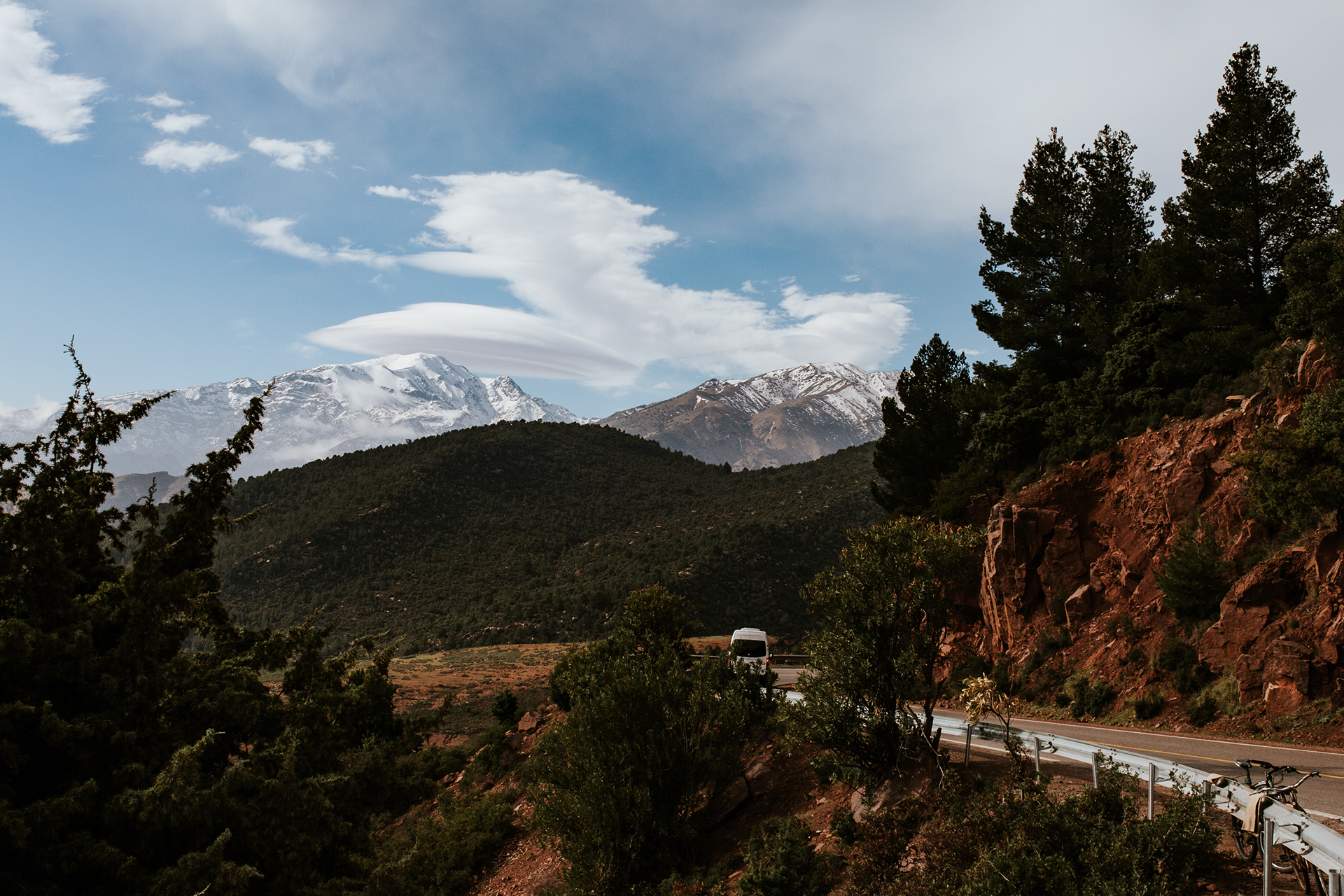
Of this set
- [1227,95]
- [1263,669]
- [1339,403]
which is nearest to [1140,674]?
[1263,669]

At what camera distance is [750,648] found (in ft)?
89.2

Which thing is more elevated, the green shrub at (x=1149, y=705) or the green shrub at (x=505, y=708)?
the green shrub at (x=1149, y=705)

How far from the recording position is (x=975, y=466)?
3038 centimetres

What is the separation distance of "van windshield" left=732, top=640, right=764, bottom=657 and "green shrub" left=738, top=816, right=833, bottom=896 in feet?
43.3

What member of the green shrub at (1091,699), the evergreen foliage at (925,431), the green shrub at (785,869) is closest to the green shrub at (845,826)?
the green shrub at (785,869)

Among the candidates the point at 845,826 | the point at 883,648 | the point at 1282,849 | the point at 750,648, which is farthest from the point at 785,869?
the point at 750,648

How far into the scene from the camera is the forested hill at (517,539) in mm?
65562

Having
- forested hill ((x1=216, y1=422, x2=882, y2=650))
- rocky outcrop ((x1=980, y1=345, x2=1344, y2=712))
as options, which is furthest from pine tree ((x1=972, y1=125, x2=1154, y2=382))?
forested hill ((x1=216, y1=422, x2=882, y2=650))

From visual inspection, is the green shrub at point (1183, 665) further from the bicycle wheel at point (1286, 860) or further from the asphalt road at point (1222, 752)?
the bicycle wheel at point (1286, 860)

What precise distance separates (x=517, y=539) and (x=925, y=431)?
194 ft

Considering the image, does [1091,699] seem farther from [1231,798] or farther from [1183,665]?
[1231,798]

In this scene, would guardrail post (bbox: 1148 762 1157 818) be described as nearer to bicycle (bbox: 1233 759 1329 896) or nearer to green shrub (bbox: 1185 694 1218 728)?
bicycle (bbox: 1233 759 1329 896)

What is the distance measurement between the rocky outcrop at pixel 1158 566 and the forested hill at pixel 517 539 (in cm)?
3668

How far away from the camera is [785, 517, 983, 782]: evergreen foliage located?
12.4 metres
